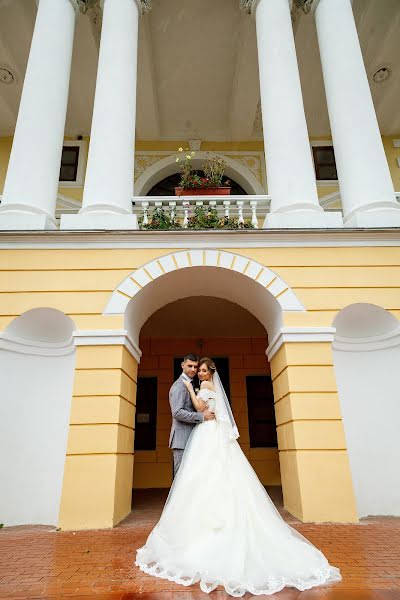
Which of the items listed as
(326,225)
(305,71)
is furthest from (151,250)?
(305,71)

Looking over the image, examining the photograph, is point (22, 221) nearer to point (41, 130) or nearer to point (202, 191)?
point (41, 130)

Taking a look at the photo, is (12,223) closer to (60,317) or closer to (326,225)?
(60,317)

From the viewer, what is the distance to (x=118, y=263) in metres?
6.48

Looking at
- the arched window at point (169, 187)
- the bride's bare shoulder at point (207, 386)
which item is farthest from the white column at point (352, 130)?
the arched window at point (169, 187)

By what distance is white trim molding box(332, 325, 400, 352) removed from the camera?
650 centimetres

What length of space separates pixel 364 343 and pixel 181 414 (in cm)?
353

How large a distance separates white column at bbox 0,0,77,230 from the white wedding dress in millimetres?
4725

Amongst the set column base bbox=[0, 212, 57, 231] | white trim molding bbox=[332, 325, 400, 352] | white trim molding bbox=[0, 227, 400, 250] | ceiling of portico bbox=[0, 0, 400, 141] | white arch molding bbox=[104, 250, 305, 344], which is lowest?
white trim molding bbox=[332, 325, 400, 352]

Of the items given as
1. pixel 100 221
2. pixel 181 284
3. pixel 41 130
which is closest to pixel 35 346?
pixel 100 221

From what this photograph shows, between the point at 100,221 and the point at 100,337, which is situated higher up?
the point at 100,221

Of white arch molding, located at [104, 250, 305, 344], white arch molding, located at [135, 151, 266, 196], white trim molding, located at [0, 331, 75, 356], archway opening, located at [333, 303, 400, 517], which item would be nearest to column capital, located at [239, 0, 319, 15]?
white arch molding, located at [135, 151, 266, 196]

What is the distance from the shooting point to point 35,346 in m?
6.48

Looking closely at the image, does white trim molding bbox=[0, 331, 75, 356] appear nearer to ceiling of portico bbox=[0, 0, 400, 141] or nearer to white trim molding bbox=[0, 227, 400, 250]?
white trim molding bbox=[0, 227, 400, 250]

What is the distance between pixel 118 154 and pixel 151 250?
2.03 m
